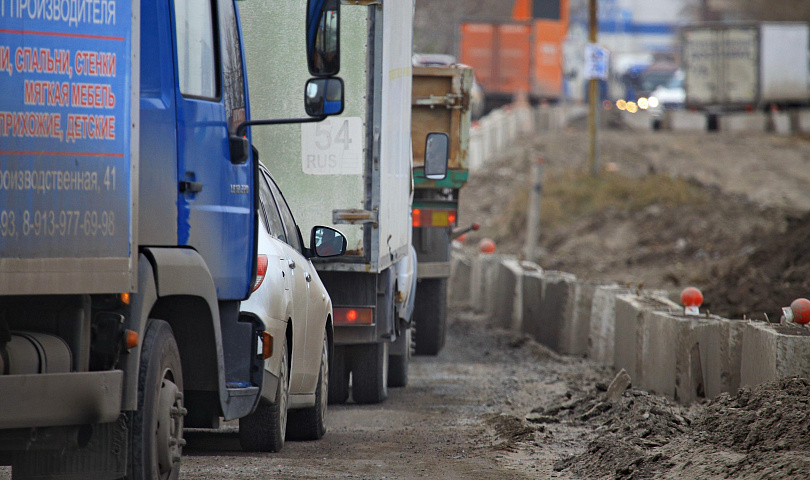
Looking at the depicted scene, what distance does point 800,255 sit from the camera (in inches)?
708

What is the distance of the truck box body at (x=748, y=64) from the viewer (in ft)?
140

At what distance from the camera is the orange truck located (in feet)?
159

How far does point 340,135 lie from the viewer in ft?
30.1

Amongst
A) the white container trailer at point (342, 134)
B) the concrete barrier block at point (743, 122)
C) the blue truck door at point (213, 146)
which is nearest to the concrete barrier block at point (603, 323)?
the white container trailer at point (342, 134)

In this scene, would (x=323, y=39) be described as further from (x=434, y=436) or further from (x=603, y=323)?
(x=603, y=323)

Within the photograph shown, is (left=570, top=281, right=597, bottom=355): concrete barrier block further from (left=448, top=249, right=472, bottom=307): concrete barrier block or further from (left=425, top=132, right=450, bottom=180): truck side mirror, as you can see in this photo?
(left=448, top=249, right=472, bottom=307): concrete barrier block

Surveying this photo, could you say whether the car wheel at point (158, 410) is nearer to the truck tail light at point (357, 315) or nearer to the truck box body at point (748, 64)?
the truck tail light at point (357, 315)

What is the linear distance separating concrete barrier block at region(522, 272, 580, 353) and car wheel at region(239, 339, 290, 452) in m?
6.78

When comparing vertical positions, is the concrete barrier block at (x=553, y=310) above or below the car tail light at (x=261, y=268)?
below

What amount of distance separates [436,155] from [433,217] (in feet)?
6.50

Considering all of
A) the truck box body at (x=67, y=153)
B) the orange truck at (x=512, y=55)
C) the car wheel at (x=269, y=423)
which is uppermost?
the orange truck at (x=512, y=55)

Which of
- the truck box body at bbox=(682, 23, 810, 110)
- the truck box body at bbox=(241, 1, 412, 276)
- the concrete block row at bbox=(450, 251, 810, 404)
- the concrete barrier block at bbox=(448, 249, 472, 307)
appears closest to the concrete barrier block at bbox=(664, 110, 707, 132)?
the truck box body at bbox=(682, 23, 810, 110)

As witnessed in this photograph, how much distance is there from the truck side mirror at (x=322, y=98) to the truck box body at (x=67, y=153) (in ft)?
4.18

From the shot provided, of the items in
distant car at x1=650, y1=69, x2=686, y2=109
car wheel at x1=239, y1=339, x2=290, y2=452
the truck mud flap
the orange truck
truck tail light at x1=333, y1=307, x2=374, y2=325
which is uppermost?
the orange truck
